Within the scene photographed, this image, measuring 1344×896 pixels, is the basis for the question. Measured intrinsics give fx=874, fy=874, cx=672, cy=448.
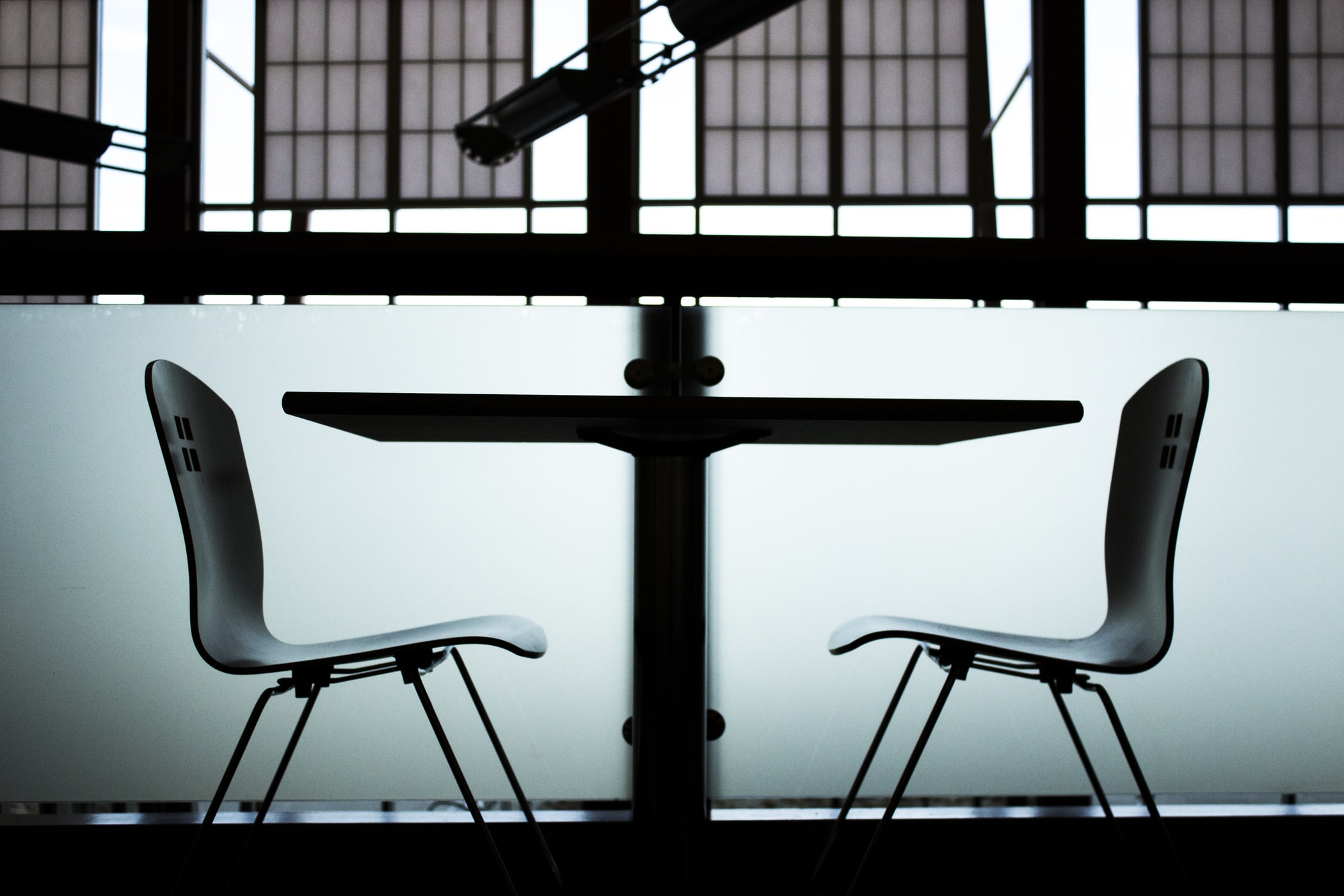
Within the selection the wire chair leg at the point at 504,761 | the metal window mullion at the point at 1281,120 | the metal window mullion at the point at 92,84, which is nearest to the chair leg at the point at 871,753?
the wire chair leg at the point at 504,761

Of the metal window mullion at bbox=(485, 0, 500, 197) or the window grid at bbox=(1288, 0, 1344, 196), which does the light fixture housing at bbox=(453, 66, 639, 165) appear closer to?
the metal window mullion at bbox=(485, 0, 500, 197)

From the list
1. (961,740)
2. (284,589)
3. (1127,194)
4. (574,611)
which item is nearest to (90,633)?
(284,589)

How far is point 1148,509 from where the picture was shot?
1.24 meters

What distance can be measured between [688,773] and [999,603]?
84cm

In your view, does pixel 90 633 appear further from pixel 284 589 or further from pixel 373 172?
pixel 373 172

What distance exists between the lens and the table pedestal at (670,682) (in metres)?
1.10

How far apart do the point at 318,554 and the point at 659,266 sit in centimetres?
85

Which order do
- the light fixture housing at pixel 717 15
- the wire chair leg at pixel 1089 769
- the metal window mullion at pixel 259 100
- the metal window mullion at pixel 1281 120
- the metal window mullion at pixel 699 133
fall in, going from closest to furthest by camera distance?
the wire chair leg at pixel 1089 769
the light fixture housing at pixel 717 15
the metal window mullion at pixel 1281 120
the metal window mullion at pixel 699 133
the metal window mullion at pixel 259 100

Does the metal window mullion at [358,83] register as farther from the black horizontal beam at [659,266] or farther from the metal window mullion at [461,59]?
the black horizontal beam at [659,266]

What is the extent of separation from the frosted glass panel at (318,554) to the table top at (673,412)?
24.6 inches

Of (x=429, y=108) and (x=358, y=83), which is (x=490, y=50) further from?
→ (x=358, y=83)

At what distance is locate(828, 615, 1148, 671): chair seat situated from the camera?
111 centimetres

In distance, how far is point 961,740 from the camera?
1666mm

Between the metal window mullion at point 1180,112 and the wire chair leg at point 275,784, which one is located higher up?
the metal window mullion at point 1180,112
